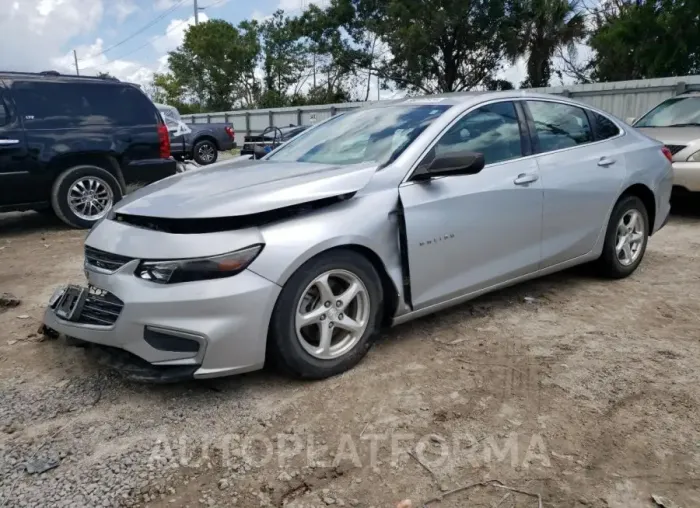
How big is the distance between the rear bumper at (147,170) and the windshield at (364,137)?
375cm

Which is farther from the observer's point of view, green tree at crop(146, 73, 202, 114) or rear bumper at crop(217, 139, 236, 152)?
green tree at crop(146, 73, 202, 114)

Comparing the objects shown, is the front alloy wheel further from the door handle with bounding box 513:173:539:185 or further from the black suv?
the black suv

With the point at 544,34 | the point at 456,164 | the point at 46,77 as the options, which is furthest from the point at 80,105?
the point at 544,34

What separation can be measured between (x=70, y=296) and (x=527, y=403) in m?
2.38

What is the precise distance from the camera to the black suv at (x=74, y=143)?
6.46 meters

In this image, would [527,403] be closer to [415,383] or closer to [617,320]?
[415,383]

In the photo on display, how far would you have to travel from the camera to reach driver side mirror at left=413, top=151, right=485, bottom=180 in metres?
3.16

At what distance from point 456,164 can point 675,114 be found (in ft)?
21.5

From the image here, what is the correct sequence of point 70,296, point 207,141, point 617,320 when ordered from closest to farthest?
point 70,296 < point 617,320 < point 207,141

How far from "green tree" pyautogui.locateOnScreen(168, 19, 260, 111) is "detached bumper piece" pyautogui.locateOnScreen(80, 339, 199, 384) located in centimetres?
4590

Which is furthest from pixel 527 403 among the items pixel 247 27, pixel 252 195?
pixel 247 27

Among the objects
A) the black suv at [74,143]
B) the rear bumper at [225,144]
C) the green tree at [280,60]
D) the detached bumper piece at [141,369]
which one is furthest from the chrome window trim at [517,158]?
the green tree at [280,60]

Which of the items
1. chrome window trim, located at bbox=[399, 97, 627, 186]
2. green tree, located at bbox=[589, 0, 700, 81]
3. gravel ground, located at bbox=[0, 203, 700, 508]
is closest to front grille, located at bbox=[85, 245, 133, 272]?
gravel ground, located at bbox=[0, 203, 700, 508]

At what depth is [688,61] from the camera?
21.0m
